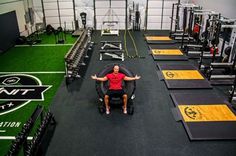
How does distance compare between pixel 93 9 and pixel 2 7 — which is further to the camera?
pixel 93 9

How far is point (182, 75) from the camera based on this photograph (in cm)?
725

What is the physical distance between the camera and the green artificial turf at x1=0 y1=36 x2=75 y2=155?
5137 mm

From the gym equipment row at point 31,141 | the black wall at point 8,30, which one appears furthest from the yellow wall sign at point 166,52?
the black wall at point 8,30

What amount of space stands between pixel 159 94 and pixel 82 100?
209 centimetres

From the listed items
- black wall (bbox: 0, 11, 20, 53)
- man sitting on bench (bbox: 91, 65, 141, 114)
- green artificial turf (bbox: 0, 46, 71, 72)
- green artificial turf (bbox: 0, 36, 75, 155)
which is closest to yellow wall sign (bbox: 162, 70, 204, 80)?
man sitting on bench (bbox: 91, 65, 141, 114)

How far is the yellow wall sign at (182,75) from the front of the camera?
7.05m

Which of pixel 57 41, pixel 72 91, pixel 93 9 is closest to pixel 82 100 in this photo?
pixel 72 91

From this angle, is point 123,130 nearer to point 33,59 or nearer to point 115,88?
point 115,88

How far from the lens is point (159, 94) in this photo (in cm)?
616

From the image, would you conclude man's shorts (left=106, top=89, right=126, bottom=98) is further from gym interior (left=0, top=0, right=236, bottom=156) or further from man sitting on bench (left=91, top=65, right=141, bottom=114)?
gym interior (left=0, top=0, right=236, bottom=156)

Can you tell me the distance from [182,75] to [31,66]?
534 centimetres

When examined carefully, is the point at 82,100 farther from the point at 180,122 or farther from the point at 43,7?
the point at 43,7

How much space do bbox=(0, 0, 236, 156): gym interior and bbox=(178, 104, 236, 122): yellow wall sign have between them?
0.07 feet

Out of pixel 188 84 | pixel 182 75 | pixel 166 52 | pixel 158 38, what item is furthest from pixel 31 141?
pixel 158 38
